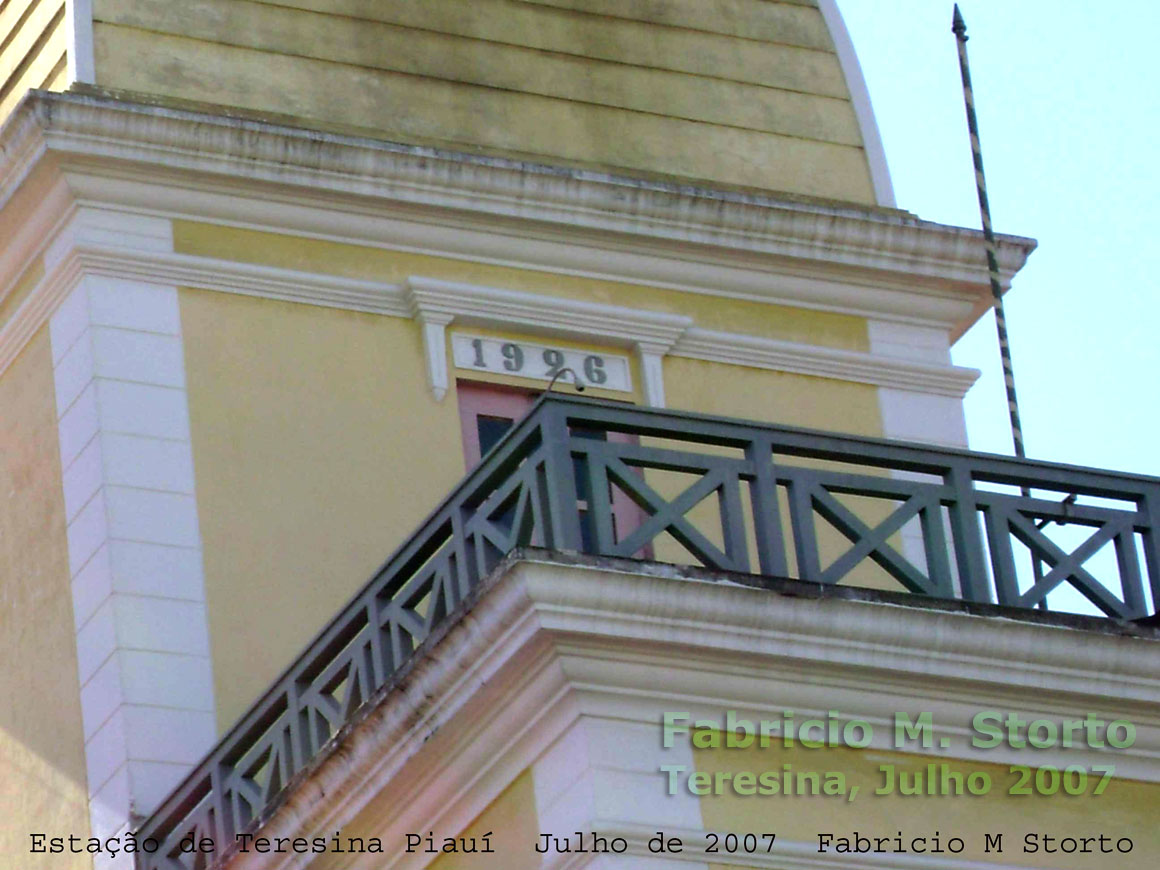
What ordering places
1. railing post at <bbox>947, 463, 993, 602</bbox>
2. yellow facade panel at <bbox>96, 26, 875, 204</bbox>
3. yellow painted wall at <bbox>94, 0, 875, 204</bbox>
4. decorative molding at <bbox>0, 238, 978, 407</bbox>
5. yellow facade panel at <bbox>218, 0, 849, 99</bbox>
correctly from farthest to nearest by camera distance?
yellow facade panel at <bbox>218, 0, 849, 99</bbox>
yellow painted wall at <bbox>94, 0, 875, 204</bbox>
yellow facade panel at <bbox>96, 26, 875, 204</bbox>
decorative molding at <bbox>0, 238, 978, 407</bbox>
railing post at <bbox>947, 463, 993, 602</bbox>

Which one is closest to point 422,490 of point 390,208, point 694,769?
point 390,208

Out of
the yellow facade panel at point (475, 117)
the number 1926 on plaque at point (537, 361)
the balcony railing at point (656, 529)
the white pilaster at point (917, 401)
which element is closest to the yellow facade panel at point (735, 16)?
the yellow facade panel at point (475, 117)

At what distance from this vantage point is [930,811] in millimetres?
13758

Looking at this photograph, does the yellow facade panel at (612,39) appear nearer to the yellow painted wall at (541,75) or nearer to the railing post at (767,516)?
the yellow painted wall at (541,75)

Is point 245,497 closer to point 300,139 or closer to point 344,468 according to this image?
point 344,468

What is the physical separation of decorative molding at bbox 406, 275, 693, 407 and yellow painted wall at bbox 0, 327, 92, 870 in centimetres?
209

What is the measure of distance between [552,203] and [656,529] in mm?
5869

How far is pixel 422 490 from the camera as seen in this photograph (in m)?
18.0

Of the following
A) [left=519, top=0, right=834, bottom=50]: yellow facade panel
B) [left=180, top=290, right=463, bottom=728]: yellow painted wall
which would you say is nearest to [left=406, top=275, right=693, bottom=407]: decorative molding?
[left=180, top=290, right=463, bottom=728]: yellow painted wall

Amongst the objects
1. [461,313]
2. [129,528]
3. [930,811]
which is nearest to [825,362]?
[461,313]

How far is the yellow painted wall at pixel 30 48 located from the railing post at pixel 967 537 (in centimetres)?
638

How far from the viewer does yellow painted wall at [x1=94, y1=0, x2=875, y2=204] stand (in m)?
19.0

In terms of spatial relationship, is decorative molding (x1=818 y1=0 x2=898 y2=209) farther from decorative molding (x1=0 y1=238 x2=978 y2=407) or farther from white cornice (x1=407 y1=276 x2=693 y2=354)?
white cornice (x1=407 y1=276 x2=693 y2=354)

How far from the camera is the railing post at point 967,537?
14.2 m
